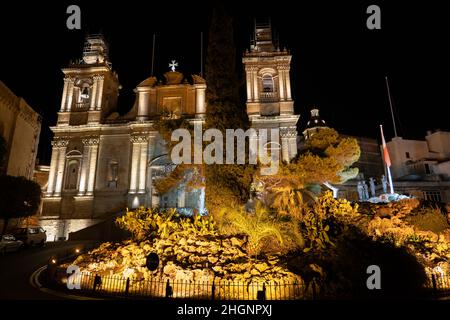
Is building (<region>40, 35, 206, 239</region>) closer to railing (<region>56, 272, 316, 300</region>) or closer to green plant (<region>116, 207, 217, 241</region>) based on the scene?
green plant (<region>116, 207, 217, 241</region>)

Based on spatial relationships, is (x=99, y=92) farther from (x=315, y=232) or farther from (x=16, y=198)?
(x=315, y=232)

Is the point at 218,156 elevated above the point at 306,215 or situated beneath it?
elevated above

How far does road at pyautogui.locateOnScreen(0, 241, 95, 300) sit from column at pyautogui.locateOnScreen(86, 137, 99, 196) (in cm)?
1006

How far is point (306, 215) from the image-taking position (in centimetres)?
1370

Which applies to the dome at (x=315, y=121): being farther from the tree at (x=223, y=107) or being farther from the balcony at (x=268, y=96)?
the tree at (x=223, y=107)

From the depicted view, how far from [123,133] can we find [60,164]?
6412mm

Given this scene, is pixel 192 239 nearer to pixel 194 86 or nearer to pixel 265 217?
pixel 265 217

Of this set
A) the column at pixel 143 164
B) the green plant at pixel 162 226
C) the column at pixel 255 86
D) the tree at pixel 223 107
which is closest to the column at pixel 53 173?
the column at pixel 143 164

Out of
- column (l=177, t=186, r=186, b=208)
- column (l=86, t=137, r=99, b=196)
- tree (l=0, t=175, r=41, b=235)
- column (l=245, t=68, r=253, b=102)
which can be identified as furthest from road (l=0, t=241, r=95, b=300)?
column (l=245, t=68, r=253, b=102)

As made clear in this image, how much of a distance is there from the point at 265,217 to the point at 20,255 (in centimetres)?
1340

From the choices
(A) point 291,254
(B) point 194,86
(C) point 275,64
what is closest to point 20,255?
(A) point 291,254

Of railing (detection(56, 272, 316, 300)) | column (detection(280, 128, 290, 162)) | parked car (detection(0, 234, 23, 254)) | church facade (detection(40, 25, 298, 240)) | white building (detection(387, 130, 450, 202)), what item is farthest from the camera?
white building (detection(387, 130, 450, 202))

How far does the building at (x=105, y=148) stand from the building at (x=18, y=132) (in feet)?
17.7

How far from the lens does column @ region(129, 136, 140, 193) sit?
28578mm
